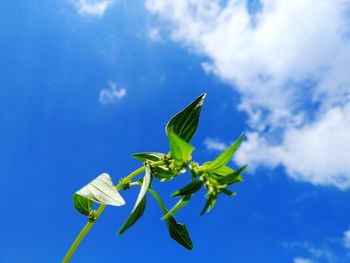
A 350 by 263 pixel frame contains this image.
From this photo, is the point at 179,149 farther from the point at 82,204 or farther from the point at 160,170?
the point at 82,204

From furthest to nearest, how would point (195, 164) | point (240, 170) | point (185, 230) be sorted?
point (185, 230) → point (195, 164) → point (240, 170)

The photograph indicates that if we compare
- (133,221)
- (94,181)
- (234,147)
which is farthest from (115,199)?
(234,147)

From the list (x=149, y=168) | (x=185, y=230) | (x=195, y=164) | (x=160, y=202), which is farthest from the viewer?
(x=185, y=230)

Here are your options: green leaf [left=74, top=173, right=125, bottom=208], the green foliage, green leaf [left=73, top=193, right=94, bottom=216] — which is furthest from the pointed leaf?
green leaf [left=73, top=193, right=94, bottom=216]

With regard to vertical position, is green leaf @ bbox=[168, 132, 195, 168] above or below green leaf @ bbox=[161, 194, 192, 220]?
above

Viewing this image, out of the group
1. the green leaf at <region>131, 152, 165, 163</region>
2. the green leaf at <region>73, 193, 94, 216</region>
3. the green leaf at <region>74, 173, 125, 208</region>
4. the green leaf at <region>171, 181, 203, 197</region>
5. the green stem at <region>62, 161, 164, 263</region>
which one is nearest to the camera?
the green leaf at <region>171, 181, 203, 197</region>

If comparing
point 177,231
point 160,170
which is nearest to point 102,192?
point 160,170

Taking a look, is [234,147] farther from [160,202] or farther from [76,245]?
[76,245]

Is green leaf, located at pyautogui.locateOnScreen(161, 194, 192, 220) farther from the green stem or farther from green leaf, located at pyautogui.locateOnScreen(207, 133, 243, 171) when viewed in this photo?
the green stem
